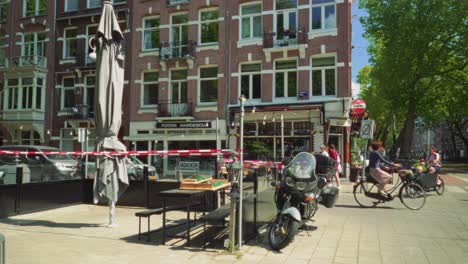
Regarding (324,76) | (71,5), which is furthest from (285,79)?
(71,5)

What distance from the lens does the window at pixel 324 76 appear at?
847 inches

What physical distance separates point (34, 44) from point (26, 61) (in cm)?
148

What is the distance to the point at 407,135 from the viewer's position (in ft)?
106

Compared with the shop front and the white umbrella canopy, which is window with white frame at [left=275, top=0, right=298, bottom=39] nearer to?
the shop front

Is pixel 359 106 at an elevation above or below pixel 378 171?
above

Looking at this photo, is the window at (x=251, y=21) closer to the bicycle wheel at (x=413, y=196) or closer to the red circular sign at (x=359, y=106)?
the red circular sign at (x=359, y=106)

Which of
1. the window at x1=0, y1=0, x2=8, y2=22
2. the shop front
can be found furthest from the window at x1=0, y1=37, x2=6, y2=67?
the shop front

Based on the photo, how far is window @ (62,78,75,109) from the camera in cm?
2772


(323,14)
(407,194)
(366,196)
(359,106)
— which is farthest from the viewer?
(323,14)

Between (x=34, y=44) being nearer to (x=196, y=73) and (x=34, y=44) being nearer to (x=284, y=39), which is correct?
(x=196, y=73)

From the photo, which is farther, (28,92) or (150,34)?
(28,92)

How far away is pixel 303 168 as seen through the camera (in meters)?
6.86

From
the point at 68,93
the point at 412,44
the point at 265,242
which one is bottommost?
the point at 265,242

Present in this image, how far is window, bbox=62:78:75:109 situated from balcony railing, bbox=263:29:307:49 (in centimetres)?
1364
